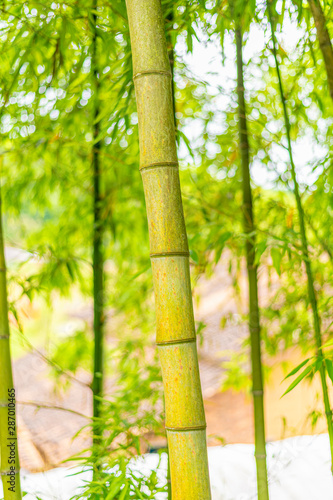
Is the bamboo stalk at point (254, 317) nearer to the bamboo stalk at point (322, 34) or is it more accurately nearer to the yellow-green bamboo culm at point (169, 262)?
the bamboo stalk at point (322, 34)

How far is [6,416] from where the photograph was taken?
149cm

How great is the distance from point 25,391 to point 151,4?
5.40 meters

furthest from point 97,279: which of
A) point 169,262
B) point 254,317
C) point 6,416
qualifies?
point 169,262

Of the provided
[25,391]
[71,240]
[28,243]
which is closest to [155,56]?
[71,240]

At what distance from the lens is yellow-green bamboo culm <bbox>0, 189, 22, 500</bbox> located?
1478 millimetres

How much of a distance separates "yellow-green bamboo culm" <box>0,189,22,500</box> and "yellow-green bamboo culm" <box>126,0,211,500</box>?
56 cm

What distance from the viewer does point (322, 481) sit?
2836mm

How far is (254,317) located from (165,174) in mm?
901

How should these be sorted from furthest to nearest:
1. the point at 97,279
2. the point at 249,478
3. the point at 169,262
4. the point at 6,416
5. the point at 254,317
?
1. the point at 249,478
2. the point at 97,279
3. the point at 254,317
4. the point at 6,416
5. the point at 169,262

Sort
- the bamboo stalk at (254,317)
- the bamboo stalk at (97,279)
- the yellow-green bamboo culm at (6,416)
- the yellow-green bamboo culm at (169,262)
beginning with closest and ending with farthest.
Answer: the yellow-green bamboo culm at (169,262), the yellow-green bamboo culm at (6,416), the bamboo stalk at (254,317), the bamboo stalk at (97,279)

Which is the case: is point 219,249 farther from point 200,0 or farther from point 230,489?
point 230,489

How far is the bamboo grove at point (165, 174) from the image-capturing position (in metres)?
1.14

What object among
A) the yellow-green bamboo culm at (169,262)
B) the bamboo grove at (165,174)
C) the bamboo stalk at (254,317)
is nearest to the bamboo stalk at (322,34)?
the bamboo grove at (165,174)

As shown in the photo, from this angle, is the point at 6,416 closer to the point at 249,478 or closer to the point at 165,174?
the point at 165,174
